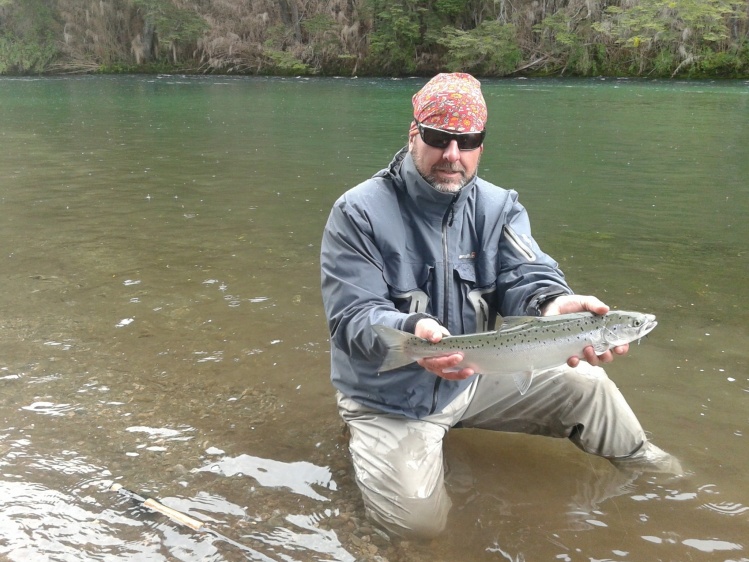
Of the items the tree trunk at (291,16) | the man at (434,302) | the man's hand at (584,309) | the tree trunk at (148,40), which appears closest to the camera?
the man's hand at (584,309)

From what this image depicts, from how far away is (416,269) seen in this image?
387cm

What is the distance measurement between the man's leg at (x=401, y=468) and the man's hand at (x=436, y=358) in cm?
51

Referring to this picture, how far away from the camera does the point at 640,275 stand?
7555 mm

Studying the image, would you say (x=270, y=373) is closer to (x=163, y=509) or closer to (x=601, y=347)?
(x=163, y=509)

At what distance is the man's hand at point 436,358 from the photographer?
3340 millimetres

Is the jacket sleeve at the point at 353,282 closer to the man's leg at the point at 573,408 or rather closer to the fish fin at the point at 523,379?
the fish fin at the point at 523,379

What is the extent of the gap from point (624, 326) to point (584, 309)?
0.23 metres

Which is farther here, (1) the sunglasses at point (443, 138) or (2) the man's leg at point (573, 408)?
(2) the man's leg at point (573, 408)

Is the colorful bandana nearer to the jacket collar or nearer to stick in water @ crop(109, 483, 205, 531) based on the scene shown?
the jacket collar

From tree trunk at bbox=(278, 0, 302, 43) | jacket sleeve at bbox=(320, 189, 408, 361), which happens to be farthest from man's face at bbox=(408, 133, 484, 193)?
tree trunk at bbox=(278, 0, 302, 43)

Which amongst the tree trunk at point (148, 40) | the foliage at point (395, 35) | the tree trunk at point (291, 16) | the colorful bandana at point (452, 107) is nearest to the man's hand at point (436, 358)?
the colorful bandana at point (452, 107)

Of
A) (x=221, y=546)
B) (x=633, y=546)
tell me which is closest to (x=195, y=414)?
(x=221, y=546)

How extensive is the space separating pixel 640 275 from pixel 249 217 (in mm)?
5004

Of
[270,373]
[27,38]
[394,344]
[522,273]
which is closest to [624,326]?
[522,273]
